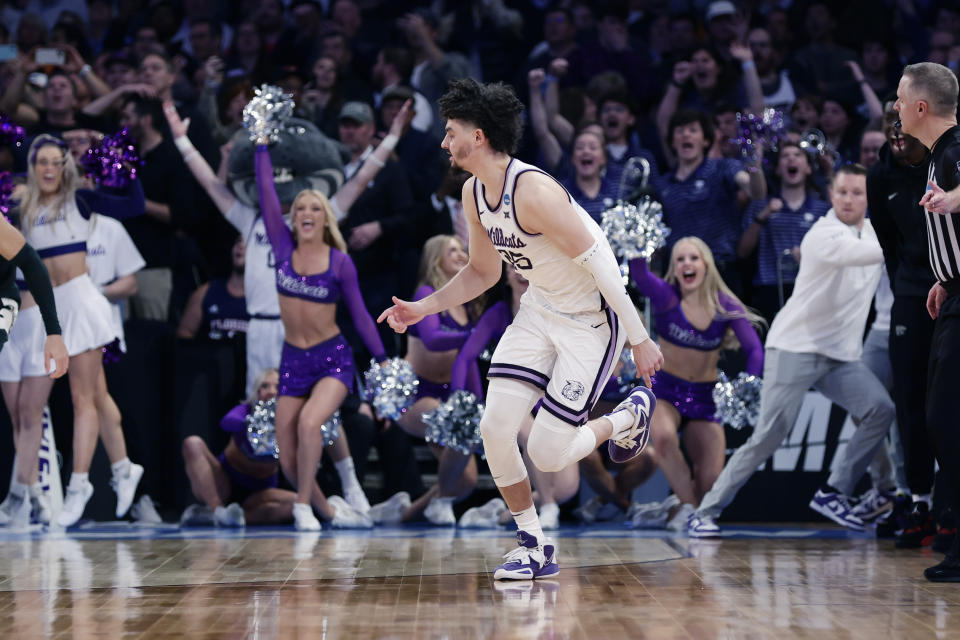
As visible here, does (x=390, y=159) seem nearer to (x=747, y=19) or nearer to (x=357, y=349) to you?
(x=357, y=349)

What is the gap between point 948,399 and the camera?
5.09 meters

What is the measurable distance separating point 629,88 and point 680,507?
410 cm

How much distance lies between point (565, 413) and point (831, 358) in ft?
8.31

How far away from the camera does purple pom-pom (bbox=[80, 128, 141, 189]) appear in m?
7.98

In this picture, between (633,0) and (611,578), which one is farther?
(633,0)

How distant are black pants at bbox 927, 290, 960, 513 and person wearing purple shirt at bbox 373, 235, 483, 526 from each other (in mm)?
3246

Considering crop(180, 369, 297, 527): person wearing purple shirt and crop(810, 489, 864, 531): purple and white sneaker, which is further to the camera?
crop(180, 369, 297, 527): person wearing purple shirt

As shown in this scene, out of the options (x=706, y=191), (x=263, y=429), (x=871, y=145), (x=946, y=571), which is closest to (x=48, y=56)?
(x=263, y=429)

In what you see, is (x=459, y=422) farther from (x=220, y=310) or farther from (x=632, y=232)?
(x=220, y=310)

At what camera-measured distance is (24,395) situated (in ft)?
25.6

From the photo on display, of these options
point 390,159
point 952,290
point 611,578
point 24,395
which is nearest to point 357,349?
point 390,159

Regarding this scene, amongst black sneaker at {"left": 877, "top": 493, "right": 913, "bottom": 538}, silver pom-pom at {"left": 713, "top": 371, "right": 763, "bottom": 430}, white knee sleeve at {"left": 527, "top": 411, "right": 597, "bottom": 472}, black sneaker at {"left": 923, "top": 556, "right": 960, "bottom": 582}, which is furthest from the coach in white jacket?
white knee sleeve at {"left": 527, "top": 411, "right": 597, "bottom": 472}

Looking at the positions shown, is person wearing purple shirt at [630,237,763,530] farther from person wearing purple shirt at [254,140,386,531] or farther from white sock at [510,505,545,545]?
white sock at [510,505,545,545]

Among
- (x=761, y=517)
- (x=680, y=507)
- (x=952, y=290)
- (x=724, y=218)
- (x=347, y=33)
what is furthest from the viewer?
(x=347, y=33)
